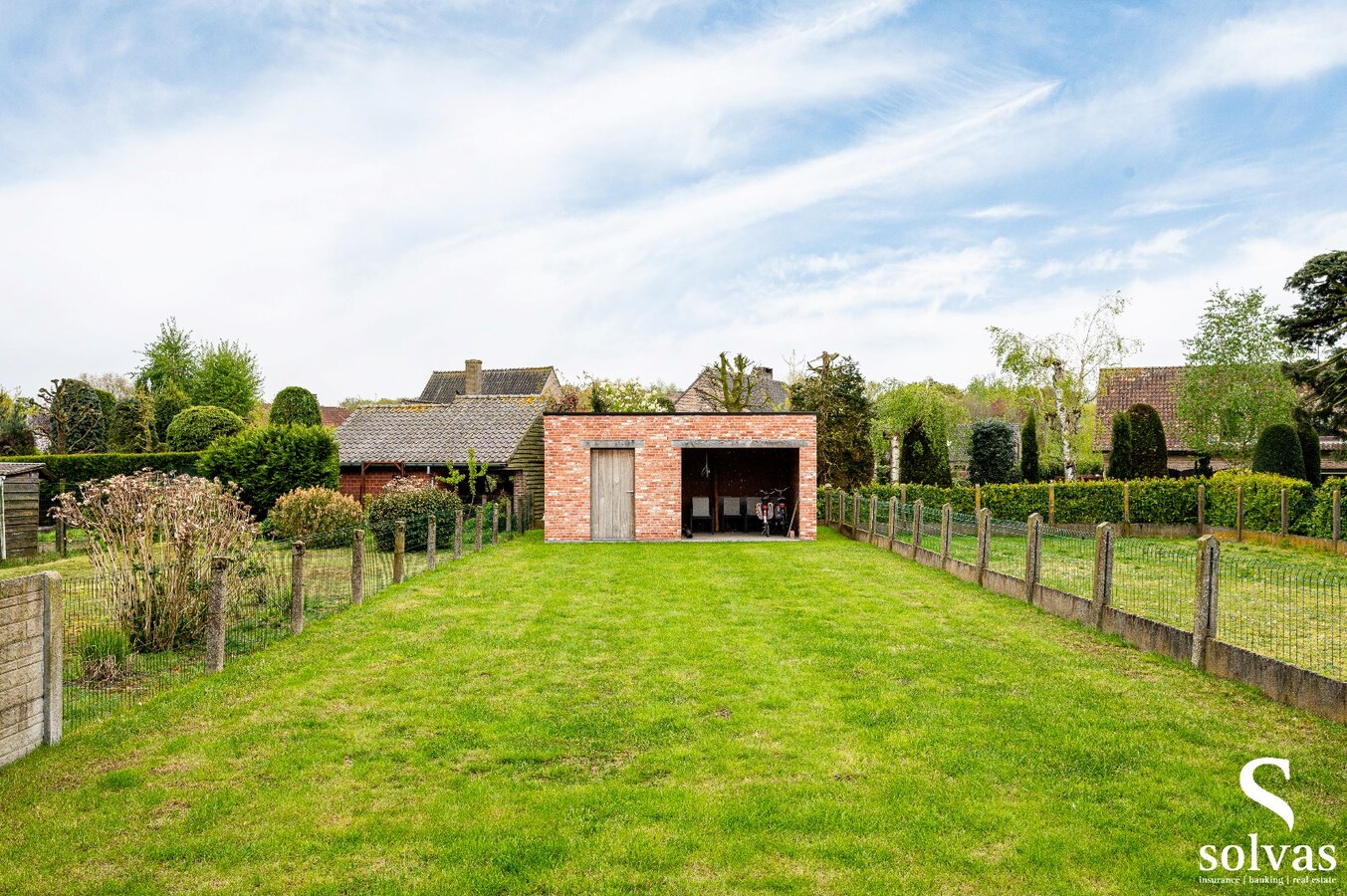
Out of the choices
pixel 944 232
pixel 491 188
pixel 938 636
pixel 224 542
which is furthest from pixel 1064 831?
pixel 944 232

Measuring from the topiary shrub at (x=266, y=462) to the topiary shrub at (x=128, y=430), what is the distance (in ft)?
46.0

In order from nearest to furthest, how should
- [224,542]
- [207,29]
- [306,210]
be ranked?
[224,542]
[207,29]
[306,210]

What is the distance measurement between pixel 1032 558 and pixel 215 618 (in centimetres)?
968

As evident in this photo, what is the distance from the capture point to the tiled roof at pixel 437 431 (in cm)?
2436

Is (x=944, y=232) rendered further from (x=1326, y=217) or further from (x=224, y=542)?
Answer: (x=224, y=542)

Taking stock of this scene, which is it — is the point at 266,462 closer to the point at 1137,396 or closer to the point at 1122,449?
the point at 1122,449

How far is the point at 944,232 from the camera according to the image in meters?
22.3

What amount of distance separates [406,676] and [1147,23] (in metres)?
15.1

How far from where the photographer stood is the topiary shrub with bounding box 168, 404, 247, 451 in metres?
27.9

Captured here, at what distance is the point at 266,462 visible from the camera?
20156mm

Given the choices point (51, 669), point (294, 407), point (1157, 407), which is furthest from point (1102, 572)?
point (1157, 407)

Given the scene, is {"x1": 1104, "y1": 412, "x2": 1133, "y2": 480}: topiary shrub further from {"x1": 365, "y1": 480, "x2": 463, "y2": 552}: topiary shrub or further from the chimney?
the chimney

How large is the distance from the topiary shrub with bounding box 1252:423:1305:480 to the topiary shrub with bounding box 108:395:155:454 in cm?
3873
